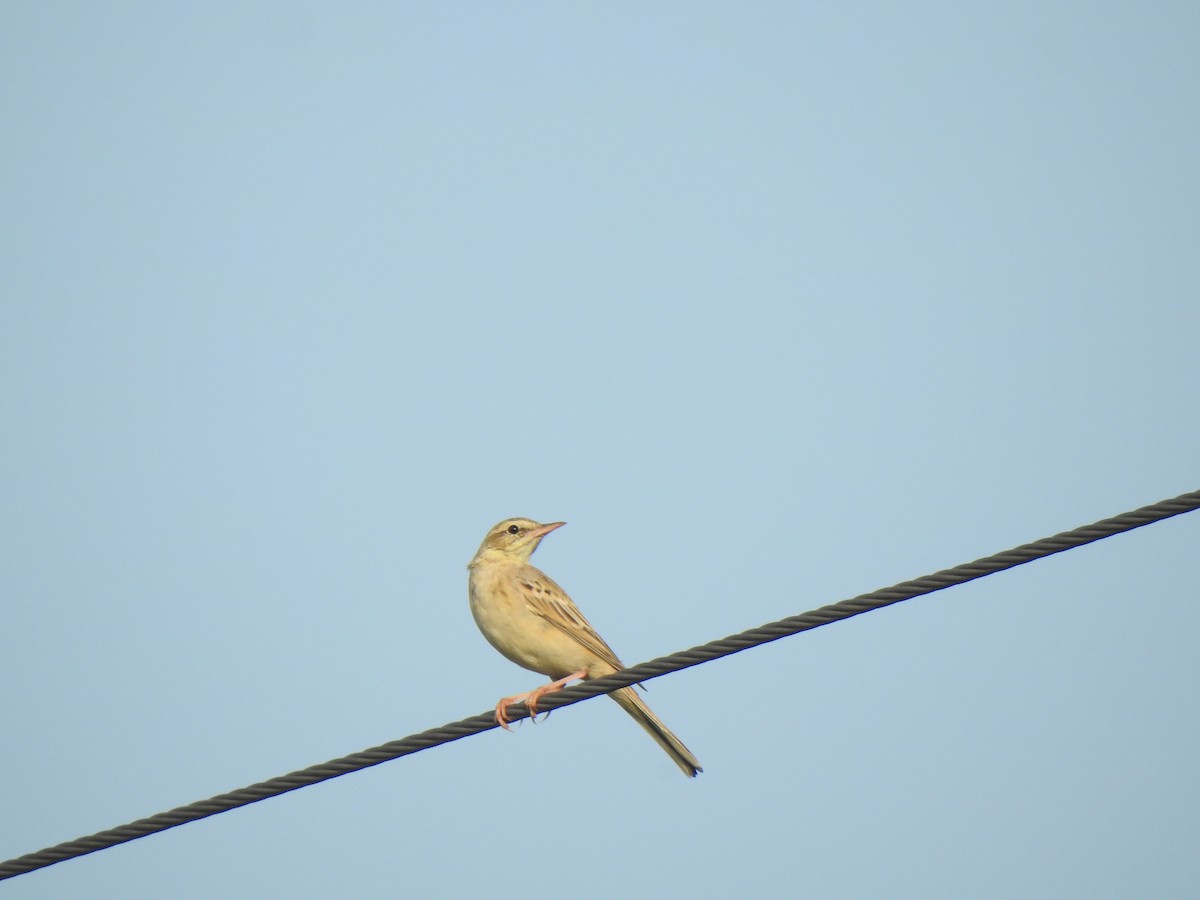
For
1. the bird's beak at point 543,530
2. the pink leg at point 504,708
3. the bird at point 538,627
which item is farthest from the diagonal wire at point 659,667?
the bird's beak at point 543,530

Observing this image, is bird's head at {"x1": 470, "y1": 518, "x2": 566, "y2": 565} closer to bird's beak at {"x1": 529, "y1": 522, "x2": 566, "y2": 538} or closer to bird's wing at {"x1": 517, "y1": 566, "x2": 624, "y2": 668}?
bird's beak at {"x1": 529, "y1": 522, "x2": 566, "y2": 538}

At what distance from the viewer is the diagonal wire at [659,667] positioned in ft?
19.2

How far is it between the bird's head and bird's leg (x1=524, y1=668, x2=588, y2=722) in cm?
148

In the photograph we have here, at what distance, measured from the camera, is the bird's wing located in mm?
10414

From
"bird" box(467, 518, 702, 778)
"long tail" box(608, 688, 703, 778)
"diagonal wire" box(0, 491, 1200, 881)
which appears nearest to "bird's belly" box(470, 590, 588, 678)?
"bird" box(467, 518, 702, 778)

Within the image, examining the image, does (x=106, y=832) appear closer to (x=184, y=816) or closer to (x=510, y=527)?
(x=184, y=816)

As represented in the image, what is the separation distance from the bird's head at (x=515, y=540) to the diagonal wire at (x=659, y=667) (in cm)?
454

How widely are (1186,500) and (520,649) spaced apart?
19.0 ft

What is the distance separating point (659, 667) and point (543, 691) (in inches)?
113

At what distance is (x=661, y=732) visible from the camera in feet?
31.2

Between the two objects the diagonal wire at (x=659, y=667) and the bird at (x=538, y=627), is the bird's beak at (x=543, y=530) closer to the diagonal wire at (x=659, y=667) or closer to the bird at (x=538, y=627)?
the bird at (x=538, y=627)

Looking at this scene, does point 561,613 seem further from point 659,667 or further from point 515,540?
point 659,667

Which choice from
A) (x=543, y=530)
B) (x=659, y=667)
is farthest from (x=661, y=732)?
(x=659, y=667)

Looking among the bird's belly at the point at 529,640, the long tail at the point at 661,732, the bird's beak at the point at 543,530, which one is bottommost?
the long tail at the point at 661,732
